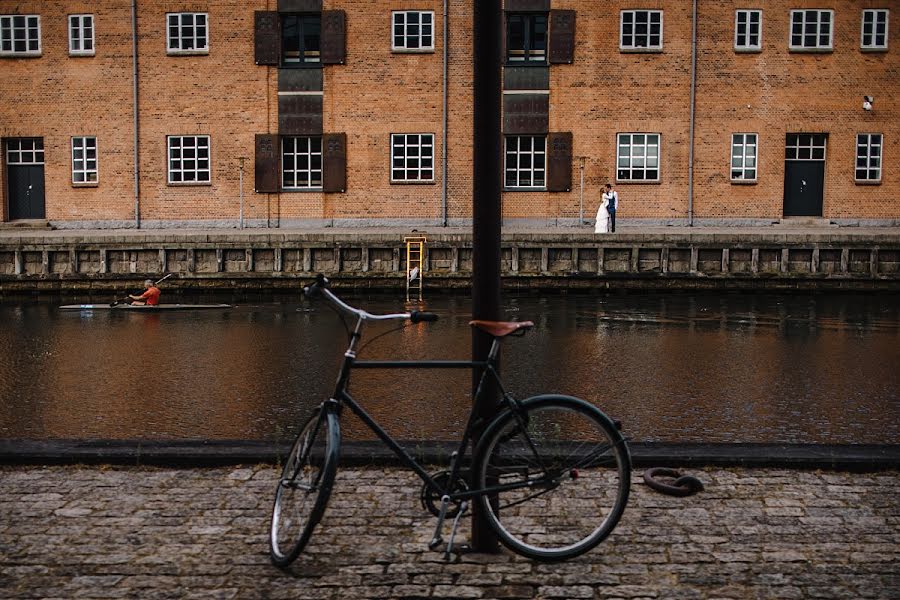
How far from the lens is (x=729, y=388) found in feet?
33.1

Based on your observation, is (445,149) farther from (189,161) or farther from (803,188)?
(803,188)

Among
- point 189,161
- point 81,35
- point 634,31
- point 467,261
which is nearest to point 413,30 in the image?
point 634,31

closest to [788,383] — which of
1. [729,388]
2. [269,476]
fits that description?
[729,388]

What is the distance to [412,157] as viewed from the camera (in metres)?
32.8

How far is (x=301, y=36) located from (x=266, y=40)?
121 cm

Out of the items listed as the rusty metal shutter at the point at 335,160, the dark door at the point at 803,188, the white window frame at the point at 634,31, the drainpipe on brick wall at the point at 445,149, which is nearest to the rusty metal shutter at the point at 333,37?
the rusty metal shutter at the point at 335,160

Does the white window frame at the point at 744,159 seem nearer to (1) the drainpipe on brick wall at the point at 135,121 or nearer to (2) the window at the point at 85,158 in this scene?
(1) the drainpipe on brick wall at the point at 135,121

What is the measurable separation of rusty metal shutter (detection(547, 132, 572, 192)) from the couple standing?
1.36m

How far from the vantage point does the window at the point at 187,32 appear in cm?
3281

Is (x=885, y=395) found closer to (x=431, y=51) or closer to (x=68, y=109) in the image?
(x=431, y=51)

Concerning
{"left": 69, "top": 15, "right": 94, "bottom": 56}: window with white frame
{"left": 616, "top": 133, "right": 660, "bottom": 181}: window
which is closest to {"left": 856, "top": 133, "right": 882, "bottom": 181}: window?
{"left": 616, "top": 133, "right": 660, "bottom": 181}: window

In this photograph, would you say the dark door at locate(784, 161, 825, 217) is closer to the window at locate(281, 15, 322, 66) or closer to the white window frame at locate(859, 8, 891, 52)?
the white window frame at locate(859, 8, 891, 52)

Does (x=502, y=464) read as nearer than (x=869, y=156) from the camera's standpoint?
Yes

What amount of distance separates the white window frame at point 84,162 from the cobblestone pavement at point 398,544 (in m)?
29.6
